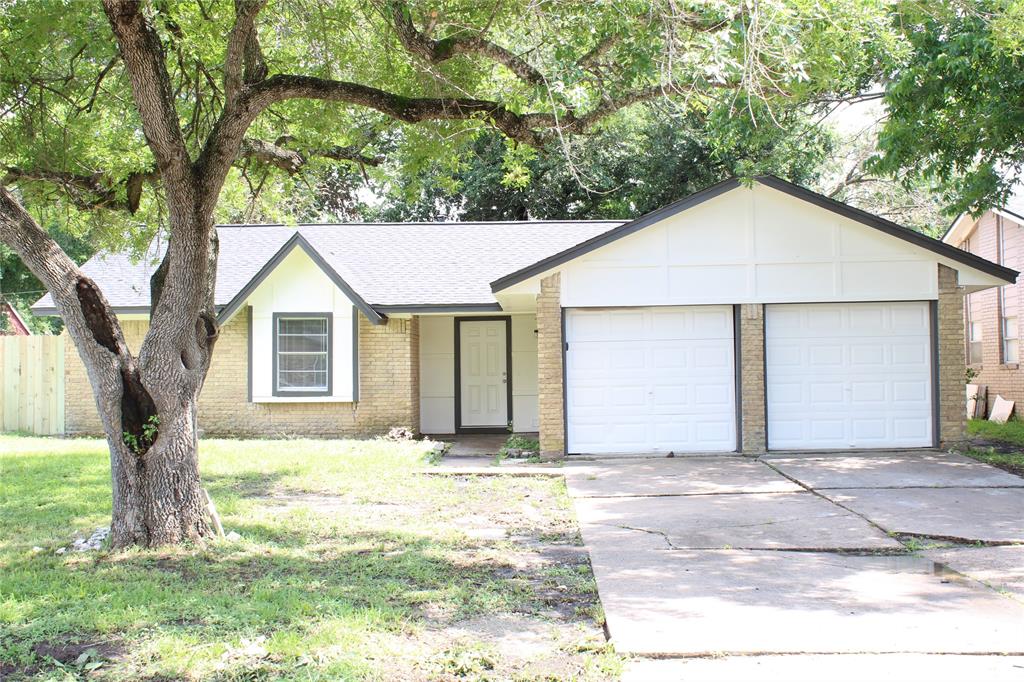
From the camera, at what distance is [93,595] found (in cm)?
597

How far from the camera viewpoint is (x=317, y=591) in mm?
Result: 6066

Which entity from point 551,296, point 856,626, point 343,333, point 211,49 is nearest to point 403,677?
point 856,626

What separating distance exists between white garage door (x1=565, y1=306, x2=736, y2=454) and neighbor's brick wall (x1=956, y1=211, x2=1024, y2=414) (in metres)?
7.64

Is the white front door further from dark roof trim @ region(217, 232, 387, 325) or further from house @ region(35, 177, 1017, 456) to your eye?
house @ region(35, 177, 1017, 456)

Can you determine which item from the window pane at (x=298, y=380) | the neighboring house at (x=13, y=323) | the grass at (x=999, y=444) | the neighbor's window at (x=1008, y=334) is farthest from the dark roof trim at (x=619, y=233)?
the neighboring house at (x=13, y=323)

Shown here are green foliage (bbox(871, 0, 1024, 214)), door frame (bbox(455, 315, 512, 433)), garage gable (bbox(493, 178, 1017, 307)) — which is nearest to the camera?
green foliage (bbox(871, 0, 1024, 214))

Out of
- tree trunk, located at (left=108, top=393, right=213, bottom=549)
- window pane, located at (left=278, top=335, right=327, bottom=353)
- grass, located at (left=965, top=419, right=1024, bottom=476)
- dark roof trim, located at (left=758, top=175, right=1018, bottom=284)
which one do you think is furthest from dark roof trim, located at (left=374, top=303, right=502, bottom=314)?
tree trunk, located at (left=108, top=393, right=213, bottom=549)

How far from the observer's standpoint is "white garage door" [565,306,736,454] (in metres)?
13.3

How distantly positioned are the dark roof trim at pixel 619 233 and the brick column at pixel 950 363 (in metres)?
3.79

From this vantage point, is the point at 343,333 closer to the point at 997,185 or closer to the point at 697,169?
the point at 997,185

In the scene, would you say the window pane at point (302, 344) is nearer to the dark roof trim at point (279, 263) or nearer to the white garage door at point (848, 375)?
the dark roof trim at point (279, 263)

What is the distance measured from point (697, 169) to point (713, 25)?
20673 millimetres

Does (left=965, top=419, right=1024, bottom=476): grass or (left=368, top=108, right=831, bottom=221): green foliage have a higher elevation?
(left=368, top=108, right=831, bottom=221): green foliage

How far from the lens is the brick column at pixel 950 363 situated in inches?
516
